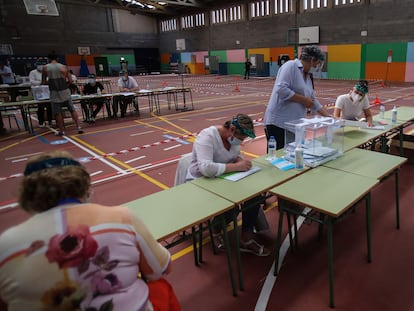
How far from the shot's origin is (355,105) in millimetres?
4578

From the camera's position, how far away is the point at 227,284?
2.70 metres

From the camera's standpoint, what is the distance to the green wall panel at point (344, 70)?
18408 mm

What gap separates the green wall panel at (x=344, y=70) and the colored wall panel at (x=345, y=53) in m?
0.24

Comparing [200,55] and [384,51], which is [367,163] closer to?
[384,51]

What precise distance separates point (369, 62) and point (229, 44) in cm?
1190

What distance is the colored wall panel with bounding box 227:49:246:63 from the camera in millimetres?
25388

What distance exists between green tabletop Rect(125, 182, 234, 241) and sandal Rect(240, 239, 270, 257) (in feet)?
2.87

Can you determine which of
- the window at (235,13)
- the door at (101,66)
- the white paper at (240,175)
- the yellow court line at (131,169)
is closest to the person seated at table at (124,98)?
the yellow court line at (131,169)

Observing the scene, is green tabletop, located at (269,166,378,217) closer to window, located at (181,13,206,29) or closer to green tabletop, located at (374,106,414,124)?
green tabletop, located at (374,106,414,124)

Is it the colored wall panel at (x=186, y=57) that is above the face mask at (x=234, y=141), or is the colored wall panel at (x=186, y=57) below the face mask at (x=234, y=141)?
above

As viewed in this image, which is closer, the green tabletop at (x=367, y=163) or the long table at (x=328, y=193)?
the long table at (x=328, y=193)

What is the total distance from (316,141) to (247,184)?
1.22 meters

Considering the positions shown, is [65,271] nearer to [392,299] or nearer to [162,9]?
[392,299]

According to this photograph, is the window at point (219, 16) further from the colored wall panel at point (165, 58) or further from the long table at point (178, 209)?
the long table at point (178, 209)
